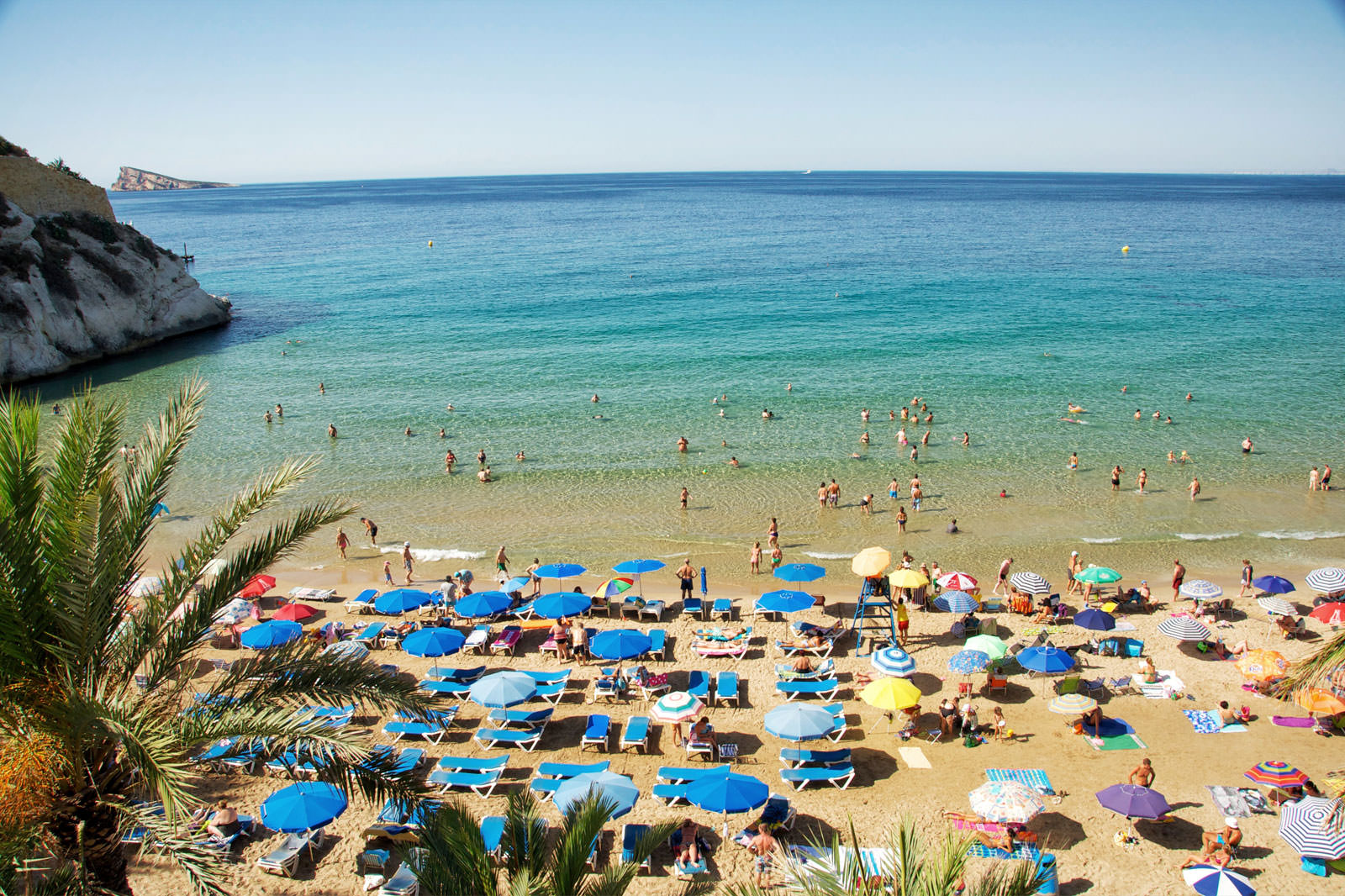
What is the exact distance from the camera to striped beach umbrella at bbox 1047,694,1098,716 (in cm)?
1467

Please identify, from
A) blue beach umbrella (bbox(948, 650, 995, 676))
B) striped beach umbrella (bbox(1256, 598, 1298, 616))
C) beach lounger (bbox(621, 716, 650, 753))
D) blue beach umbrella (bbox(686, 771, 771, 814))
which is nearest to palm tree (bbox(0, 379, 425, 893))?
blue beach umbrella (bbox(686, 771, 771, 814))

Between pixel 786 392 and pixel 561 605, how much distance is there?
22600 millimetres

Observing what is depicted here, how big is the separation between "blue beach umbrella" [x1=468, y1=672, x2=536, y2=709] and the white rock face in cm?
3814

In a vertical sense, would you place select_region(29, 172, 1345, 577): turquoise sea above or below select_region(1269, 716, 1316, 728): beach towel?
above

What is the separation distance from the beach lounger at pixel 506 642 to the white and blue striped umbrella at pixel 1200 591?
610 inches

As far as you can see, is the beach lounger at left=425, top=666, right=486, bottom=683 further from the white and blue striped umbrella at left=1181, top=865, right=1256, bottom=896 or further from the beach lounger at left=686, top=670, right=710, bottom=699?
the white and blue striped umbrella at left=1181, top=865, right=1256, bottom=896

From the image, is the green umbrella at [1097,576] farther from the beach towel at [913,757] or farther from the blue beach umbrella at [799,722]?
the blue beach umbrella at [799,722]

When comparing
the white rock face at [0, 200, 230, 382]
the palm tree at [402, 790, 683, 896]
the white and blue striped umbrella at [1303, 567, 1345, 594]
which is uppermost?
the white rock face at [0, 200, 230, 382]

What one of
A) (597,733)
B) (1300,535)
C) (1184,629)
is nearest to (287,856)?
(597,733)

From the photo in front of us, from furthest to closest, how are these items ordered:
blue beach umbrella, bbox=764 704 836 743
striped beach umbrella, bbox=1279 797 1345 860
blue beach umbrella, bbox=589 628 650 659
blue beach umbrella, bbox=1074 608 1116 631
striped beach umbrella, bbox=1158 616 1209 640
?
blue beach umbrella, bbox=1074 608 1116 631 < striped beach umbrella, bbox=1158 616 1209 640 < blue beach umbrella, bbox=589 628 650 659 < blue beach umbrella, bbox=764 704 836 743 < striped beach umbrella, bbox=1279 797 1345 860

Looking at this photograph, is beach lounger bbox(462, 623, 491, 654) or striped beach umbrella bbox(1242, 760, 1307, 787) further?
beach lounger bbox(462, 623, 491, 654)

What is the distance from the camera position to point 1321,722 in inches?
579

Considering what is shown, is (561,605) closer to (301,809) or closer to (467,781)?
(467,781)

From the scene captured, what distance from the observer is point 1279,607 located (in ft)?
60.0
